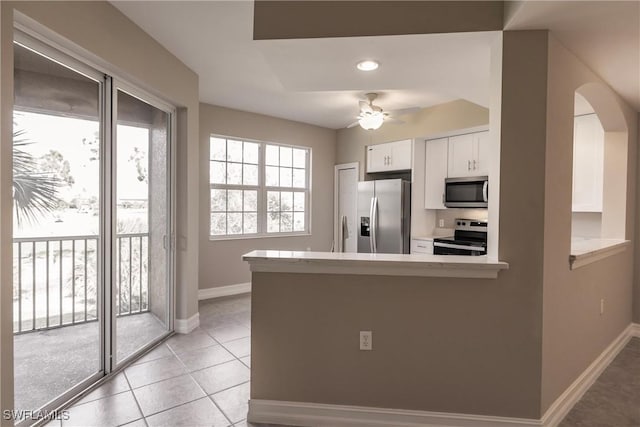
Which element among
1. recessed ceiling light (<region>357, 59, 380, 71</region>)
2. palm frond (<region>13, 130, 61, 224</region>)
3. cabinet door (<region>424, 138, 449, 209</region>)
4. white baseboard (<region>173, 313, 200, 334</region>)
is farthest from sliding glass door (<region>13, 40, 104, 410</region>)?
cabinet door (<region>424, 138, 449, 209</region>)

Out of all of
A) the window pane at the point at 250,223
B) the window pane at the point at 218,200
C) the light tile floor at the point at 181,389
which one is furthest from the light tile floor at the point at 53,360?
the window pane at the point at 250,223

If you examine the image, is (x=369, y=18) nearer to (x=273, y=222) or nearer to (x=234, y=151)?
(x=234, y=151)

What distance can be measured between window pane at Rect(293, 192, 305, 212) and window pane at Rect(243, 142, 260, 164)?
0.88 metres

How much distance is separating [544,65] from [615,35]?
1.49 ft

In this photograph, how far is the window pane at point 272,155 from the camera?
528 cm

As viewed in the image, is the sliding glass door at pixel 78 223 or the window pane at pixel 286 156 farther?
the window pane at pixel 286 156

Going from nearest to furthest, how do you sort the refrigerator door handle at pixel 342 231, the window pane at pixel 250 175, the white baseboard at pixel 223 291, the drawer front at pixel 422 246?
the drawer front at pixel 422 246 < the white baseboard at pixel 223 291 < the window pane at pixel 250 175 < the refrigerator door handle at pixel 342 231

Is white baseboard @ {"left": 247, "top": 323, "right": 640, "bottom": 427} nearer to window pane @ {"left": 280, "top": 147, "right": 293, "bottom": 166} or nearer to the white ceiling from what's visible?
the white ceiling

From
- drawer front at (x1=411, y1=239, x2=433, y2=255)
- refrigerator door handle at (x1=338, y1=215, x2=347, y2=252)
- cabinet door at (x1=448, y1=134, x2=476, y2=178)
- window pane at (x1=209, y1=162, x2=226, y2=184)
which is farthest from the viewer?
refrigerator door handle at (x1=338, y1=215, x2=347, y2=252)

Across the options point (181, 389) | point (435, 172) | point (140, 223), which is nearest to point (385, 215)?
point (435, 172)

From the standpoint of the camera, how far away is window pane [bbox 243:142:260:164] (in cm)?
506

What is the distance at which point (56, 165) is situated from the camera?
2.16 meters

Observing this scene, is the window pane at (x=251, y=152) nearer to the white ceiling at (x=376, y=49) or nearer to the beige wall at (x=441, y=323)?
the white ceiling at (x=376, y=49)

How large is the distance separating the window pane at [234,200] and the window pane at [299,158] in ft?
3.63
